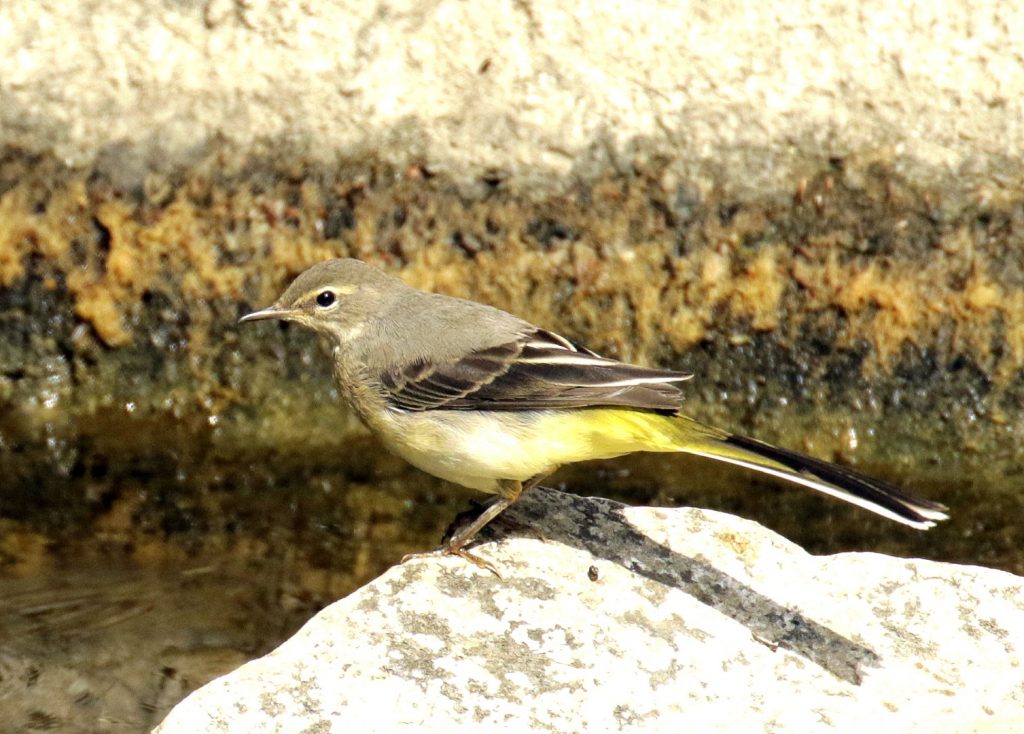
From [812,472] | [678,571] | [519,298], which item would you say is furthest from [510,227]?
[812,472]

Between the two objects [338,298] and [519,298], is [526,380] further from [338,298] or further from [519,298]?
[519,298]

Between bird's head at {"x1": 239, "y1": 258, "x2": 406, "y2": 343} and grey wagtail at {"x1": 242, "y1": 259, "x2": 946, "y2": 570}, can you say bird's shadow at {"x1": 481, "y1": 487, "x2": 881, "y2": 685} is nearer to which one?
grey wagtail at {"x1": 242, "y1": 259, "x2": 946, "y2": 570}

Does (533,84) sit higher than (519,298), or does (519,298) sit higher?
(533,84)

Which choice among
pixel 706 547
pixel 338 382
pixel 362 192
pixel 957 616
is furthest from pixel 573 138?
pixel 957 616

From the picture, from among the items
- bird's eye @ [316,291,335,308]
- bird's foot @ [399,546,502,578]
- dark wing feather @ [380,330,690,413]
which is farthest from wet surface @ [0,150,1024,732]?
bird's foot @ [399,546,502,578]

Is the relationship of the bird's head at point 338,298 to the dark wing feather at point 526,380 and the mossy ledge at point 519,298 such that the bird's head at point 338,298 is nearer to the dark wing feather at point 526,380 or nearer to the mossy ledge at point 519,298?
the dark wing feather at point 526,380
